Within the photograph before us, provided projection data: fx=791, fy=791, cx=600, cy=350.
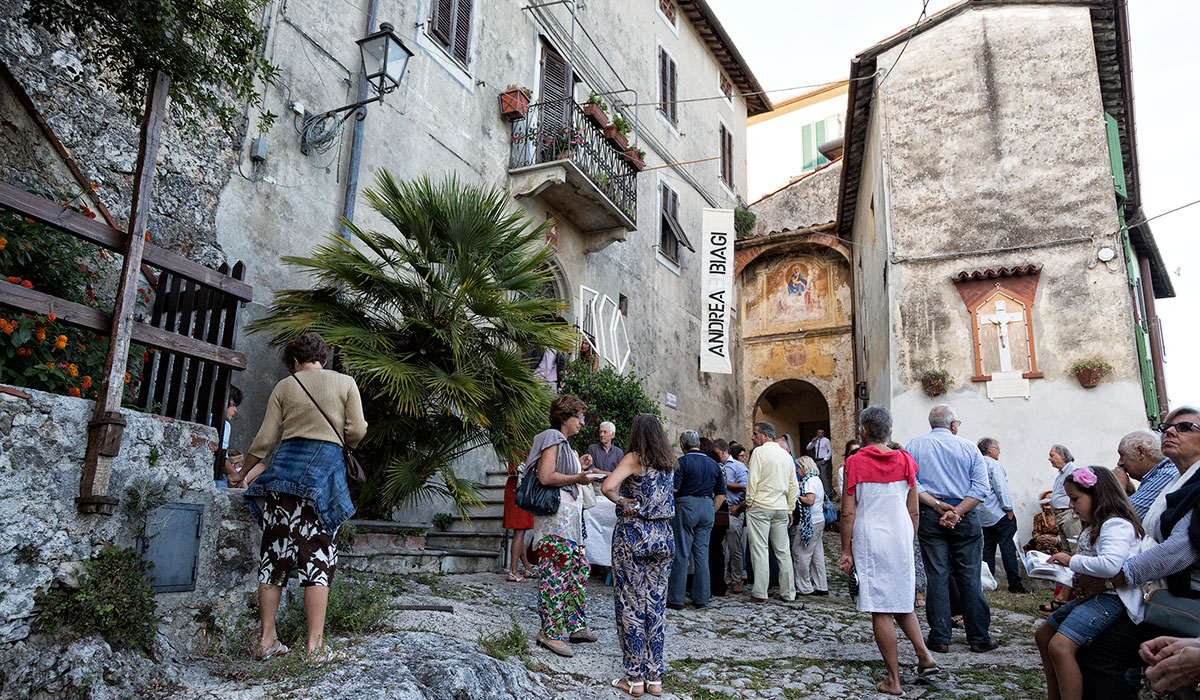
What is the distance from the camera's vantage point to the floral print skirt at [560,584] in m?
4.88

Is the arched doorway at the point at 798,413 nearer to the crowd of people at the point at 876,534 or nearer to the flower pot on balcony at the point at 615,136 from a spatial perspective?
the flower pot on balcony at the point at 615,136

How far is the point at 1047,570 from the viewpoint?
13.1 feet

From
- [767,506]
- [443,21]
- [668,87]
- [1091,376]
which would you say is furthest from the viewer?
[668,87]

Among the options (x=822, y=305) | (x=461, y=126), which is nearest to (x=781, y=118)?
(x=822, y=305)

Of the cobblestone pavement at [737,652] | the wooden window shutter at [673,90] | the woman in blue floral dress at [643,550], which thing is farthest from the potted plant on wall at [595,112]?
the woman in blue floral dress at [643,550]

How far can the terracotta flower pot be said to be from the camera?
431 inches

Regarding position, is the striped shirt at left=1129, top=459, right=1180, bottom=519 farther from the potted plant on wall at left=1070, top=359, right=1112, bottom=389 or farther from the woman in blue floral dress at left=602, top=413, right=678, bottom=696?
the potted plant on wall at left=1070, top=359, right=1112, bottom=389

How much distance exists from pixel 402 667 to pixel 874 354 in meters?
13.2

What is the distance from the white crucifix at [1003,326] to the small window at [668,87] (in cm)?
832

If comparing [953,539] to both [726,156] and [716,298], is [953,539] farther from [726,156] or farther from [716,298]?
[726,156]

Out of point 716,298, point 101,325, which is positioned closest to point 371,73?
point 101,325

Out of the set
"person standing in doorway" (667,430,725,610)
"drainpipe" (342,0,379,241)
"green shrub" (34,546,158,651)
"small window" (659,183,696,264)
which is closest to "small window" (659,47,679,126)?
"small window" (659,183,696,264)

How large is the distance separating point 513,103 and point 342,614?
9.00 m

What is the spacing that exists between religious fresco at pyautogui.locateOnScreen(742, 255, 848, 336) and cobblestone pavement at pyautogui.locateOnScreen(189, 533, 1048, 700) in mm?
13117
